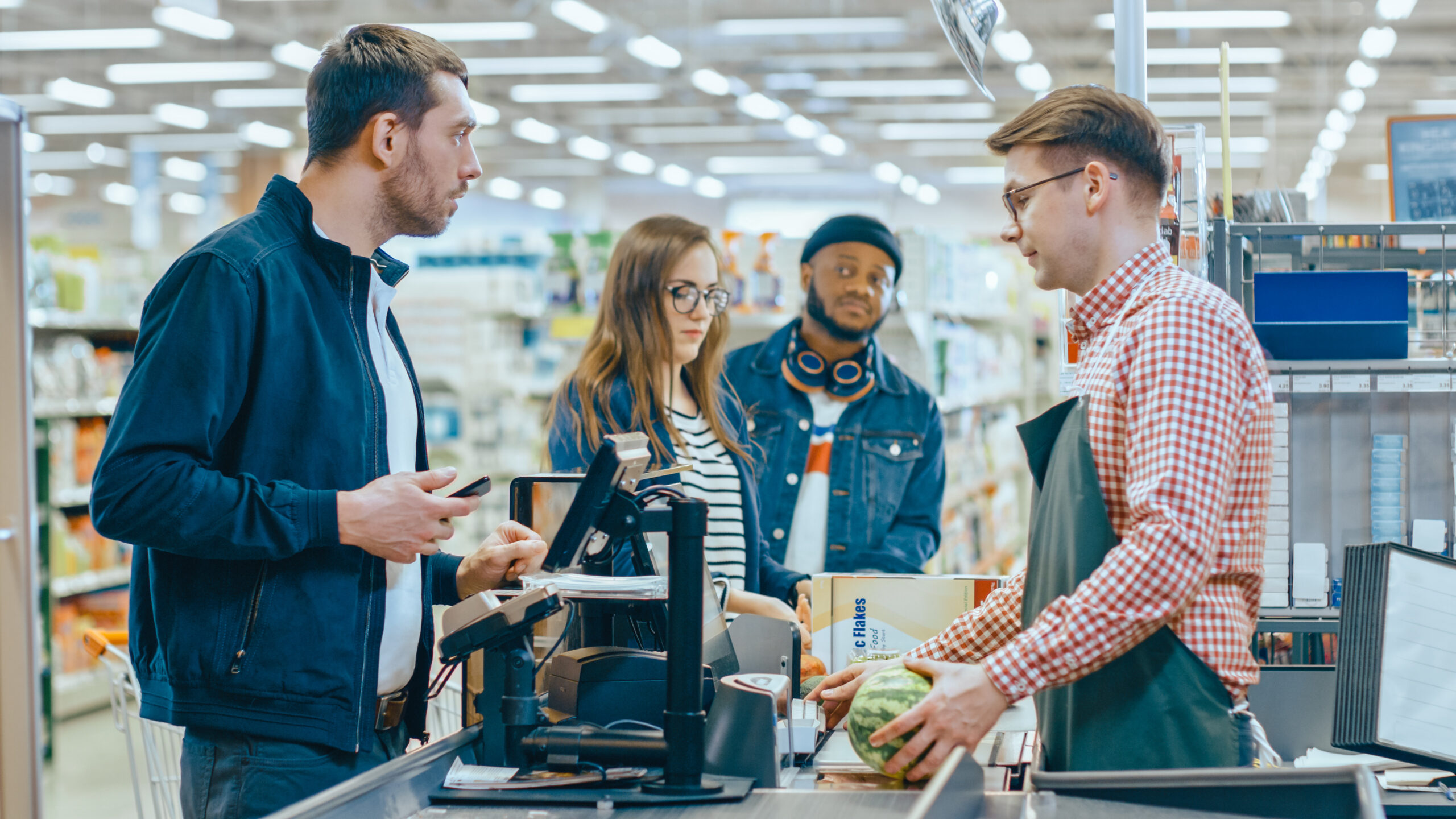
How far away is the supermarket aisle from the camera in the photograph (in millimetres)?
5289

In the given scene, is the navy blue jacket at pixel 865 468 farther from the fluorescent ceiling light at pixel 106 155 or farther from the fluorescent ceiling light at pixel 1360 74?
the fluorescent ceiling light at pixel 106 155

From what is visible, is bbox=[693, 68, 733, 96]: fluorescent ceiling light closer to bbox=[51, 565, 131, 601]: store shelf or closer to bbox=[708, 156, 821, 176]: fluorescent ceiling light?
bbox=[708, 156, 821, 176]: fluorescent ceiling light

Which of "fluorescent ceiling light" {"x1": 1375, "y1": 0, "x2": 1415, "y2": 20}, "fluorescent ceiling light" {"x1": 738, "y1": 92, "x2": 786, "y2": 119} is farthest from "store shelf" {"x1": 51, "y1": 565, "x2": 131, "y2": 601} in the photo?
"fluorescent ceiling light" {"x1": 1375, "y1": 0, "x2": 1415, "y2": 20}

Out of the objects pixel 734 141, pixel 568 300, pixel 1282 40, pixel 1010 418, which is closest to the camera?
pixel 568 300

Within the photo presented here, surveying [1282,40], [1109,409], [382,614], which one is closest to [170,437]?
[382,614]

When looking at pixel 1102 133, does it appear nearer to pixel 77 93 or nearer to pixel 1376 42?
pixel 1376 42

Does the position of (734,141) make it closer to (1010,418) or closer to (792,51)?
(792,51)

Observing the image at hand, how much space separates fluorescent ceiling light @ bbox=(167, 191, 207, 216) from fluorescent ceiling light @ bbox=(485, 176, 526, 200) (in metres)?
4.85

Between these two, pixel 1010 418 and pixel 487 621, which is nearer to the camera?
pixel 487 621

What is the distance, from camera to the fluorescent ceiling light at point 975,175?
20500 millimetres

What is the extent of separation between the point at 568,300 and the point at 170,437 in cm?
470

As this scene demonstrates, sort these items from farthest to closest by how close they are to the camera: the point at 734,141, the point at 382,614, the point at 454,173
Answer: the point at 734,141
the point at 454,173
the point at 382,614

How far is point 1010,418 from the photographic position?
7.50m

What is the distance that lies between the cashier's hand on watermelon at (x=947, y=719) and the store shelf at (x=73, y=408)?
5.79 meters
